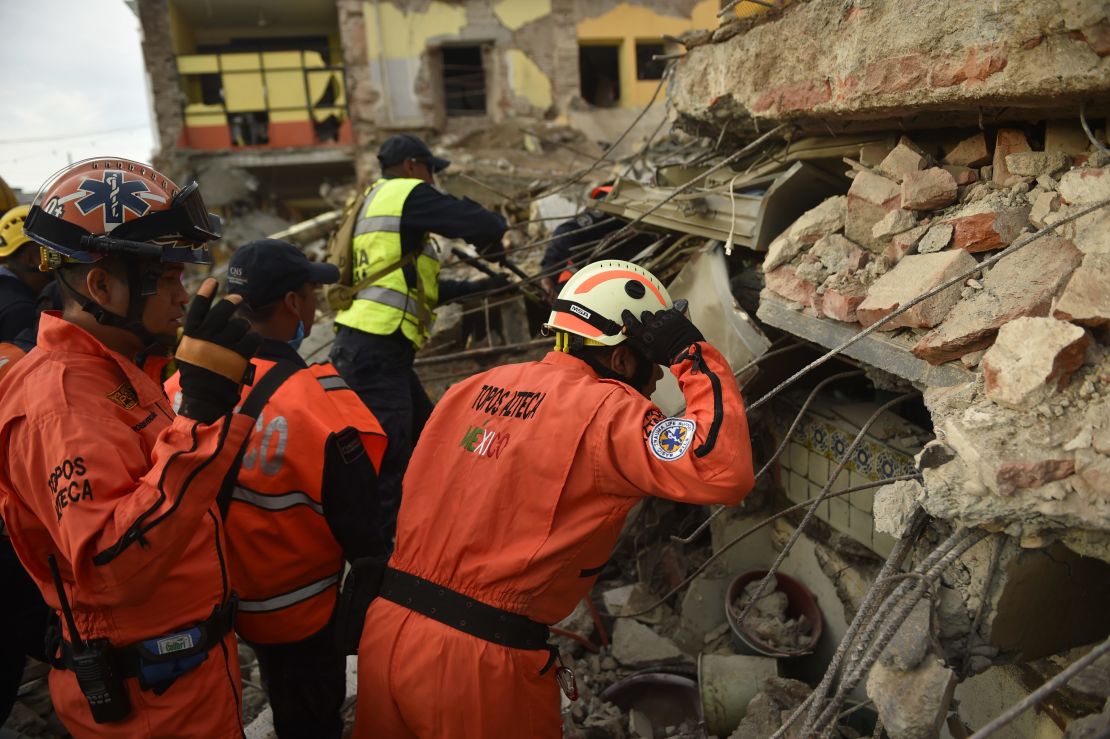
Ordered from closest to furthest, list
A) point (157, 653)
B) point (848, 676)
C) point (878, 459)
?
point (848, 676)
point (157, 653)
point (878, 459)

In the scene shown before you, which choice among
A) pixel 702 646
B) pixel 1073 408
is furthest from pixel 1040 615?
pixel 702 646

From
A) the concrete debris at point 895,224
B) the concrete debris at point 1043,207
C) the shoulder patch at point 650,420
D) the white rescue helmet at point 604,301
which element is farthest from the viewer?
the concrete debris at point 895,224

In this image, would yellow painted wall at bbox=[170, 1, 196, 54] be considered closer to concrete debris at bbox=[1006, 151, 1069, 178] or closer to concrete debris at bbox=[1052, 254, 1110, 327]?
concrete debris at bbox=[1006, 151, 1069, 178]

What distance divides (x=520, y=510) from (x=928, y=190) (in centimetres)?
180

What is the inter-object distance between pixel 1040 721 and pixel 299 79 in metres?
19.3

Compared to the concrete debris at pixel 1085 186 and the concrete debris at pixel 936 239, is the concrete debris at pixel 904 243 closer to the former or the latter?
the concrete debris at pixel 936 239

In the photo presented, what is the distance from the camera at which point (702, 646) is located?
13.7 ft

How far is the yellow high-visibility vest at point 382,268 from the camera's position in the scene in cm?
421

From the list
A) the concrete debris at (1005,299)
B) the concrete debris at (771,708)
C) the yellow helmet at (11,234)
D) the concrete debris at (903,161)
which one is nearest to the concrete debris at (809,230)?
the concrete debris at (903,161)

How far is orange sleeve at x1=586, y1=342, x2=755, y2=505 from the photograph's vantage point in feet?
6.48

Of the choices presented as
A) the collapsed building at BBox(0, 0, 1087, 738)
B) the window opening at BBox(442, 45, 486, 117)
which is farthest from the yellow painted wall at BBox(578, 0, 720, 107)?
the collapsed building at BBox(0, 0, 1087, 738)

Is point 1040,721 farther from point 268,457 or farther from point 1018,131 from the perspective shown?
point 268,457

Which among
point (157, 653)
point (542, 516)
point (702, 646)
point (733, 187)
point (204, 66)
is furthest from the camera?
point (204, 66)

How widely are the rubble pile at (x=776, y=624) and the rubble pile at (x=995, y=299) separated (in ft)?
5.96
